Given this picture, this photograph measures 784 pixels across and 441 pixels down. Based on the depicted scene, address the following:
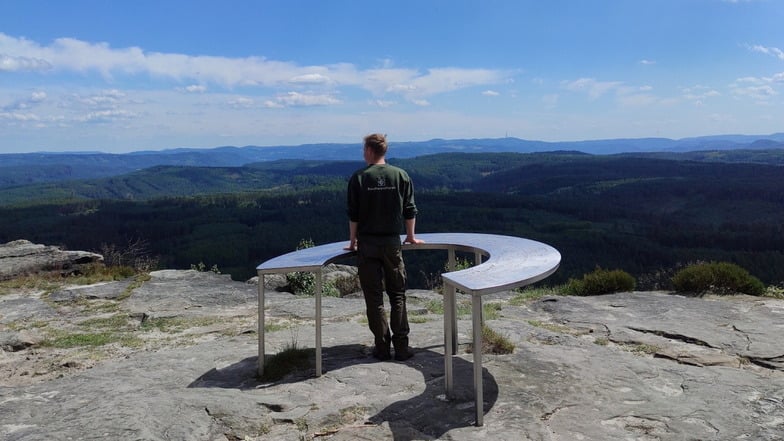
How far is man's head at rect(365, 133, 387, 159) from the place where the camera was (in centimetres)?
556

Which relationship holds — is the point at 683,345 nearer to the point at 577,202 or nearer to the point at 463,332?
the point at 463,332

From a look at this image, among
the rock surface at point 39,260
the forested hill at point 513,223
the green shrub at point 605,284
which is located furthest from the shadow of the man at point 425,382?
the forested hill at point 513,223

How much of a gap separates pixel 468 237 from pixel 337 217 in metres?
131

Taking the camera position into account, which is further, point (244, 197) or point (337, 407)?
point (244, 197)

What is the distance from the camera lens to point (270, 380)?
545 cm

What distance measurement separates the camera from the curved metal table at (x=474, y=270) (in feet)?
14.2

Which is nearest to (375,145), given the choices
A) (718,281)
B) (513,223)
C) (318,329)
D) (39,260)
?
(318,329)

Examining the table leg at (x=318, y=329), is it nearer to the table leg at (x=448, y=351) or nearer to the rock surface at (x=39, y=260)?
the table leg at (x=448, y=351)

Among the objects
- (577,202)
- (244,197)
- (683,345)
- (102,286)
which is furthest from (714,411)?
(244,197)

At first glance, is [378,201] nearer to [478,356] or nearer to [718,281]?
[478,356]

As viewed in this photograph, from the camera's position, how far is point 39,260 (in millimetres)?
13742

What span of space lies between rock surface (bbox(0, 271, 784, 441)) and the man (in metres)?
0.40

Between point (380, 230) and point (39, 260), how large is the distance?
12.1 m

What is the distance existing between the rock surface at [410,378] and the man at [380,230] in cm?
40
